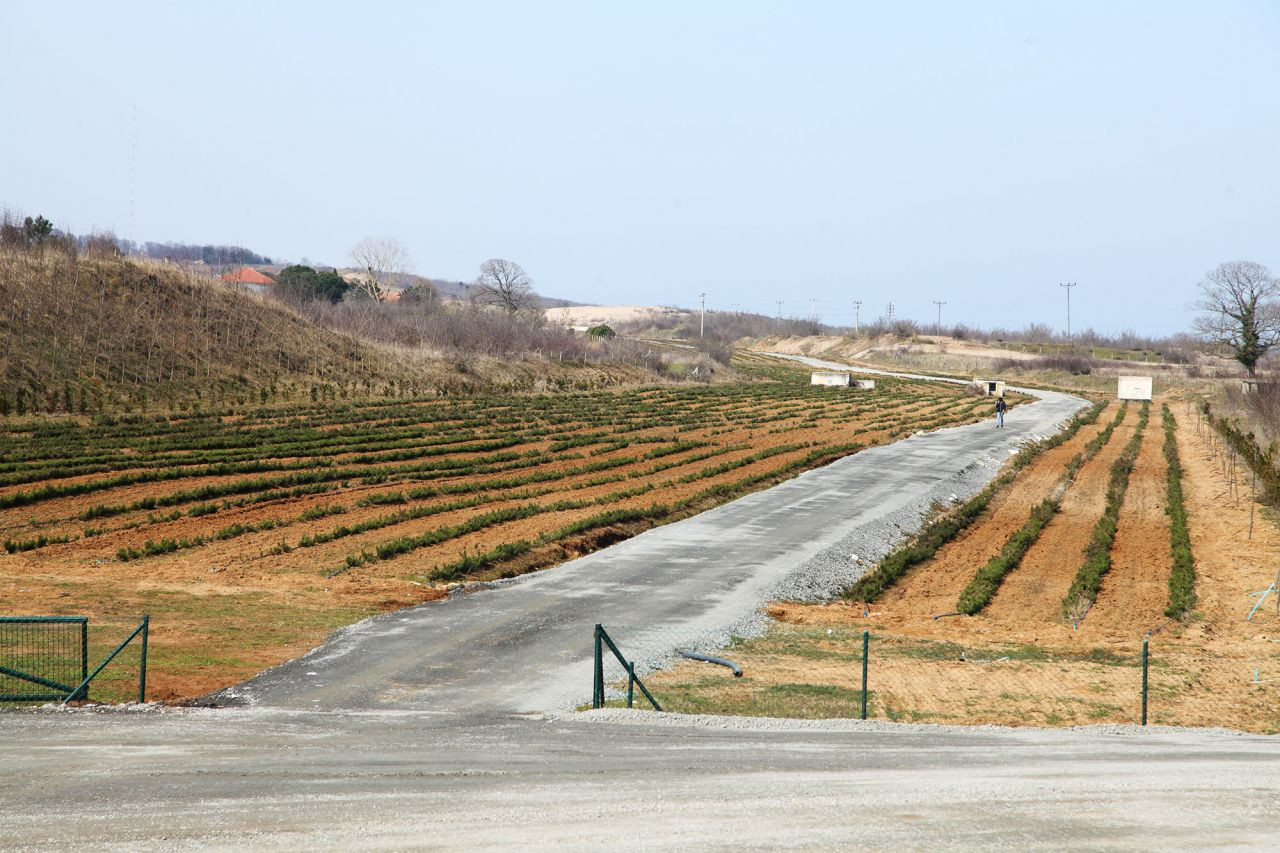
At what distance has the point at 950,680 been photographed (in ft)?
62.0

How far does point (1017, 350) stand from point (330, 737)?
155152 millimetres

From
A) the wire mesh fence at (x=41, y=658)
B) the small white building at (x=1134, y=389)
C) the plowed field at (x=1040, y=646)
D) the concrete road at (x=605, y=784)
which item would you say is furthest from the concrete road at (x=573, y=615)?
the small white building at (x=1134, y=389)

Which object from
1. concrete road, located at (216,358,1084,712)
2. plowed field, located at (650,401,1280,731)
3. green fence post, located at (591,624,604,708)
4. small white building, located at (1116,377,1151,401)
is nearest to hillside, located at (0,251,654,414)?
concrete road, located at (216,358,1084,712)

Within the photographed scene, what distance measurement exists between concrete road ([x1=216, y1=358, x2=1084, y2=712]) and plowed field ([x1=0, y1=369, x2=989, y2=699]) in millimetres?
1059

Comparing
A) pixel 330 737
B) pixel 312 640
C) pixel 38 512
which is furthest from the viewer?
pixel 38 512

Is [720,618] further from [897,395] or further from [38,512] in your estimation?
[897,395]

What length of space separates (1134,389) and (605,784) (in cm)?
9570

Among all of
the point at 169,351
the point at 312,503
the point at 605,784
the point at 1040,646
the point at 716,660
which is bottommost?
the point at 1040,646

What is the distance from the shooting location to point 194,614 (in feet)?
70.2

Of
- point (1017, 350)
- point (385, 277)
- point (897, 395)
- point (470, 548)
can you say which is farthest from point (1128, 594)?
point (385, 277)

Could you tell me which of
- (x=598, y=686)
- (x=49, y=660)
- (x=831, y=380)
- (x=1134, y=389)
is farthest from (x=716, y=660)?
(x=1134, y=389)

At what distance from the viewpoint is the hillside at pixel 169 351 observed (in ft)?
191

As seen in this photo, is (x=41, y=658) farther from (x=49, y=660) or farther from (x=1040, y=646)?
(x=1040, y=646)

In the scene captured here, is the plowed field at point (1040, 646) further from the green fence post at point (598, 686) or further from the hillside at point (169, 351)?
the hillside at point (169, 351)
